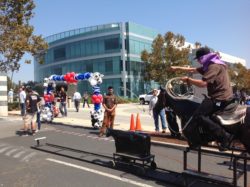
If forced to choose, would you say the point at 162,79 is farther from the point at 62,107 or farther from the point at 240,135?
the point at 240,135

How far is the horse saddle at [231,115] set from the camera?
5277 millimetres

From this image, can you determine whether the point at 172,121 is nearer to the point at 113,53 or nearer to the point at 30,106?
the point at 30,106

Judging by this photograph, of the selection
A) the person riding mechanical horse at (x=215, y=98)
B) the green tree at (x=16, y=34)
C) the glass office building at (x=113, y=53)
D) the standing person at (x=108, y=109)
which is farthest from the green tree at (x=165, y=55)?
the person riding mechanical horse at (x=215, y=98)

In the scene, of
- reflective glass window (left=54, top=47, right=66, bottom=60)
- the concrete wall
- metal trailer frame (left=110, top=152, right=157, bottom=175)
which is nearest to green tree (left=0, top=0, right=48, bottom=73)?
the concrete wall

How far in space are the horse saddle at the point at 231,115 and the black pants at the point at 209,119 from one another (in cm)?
8

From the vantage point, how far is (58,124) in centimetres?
1647

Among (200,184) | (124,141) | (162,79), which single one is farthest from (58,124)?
(162,79)

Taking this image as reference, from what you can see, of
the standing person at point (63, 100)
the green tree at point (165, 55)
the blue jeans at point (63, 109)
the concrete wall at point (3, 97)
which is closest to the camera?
the standing person at point (63, 100)

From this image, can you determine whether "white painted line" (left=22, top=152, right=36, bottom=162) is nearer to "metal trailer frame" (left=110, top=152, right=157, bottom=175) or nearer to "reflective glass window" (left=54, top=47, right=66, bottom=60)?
"metal trailer frame" (left=110, top=152, right=157, bottom=175)

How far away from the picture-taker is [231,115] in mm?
5340

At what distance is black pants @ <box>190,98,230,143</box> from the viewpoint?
17.4 ft

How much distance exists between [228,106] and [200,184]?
170cm

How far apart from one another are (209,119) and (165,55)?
124 ft

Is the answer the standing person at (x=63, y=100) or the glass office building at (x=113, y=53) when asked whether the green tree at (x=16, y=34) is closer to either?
the standing person at (x=63, y=100)
